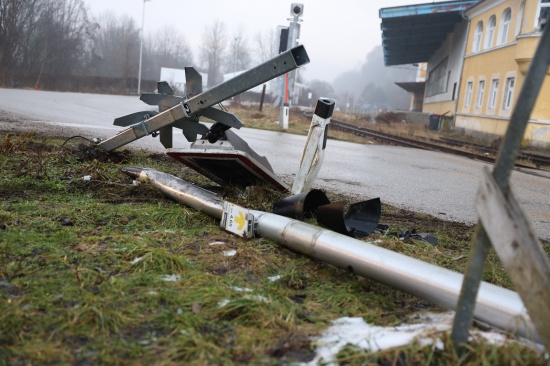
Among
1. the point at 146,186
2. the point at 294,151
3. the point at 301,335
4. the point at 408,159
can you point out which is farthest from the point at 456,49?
the point at 301,335

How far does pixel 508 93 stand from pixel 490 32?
5333mm

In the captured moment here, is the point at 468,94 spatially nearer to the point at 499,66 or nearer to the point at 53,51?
the point at 499,66

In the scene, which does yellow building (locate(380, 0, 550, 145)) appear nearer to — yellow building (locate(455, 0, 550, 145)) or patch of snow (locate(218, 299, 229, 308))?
yellow building (locate(455, 0, 550, 145))

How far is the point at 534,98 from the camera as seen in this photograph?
179cm

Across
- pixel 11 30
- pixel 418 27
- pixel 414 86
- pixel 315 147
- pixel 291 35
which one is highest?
pixel 418 27

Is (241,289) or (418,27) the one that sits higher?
(418,27)

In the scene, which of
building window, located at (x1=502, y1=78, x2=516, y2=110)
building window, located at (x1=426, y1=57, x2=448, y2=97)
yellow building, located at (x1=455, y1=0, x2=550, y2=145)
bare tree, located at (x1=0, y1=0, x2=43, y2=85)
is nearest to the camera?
yellow building, located at (x1=455, y1=0, x2=550, y2=145)

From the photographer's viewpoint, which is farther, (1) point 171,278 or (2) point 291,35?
(2) point 291,35

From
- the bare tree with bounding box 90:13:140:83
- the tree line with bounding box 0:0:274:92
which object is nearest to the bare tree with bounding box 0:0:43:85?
the tree line with bounding box 0:0:274:92

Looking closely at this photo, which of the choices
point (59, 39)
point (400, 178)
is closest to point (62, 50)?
point (59, 39)

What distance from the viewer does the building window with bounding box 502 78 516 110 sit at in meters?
22.5

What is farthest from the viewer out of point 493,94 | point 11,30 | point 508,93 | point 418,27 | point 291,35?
point 11,30

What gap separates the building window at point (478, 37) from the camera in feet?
93.1

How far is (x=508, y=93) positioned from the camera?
907 inches
